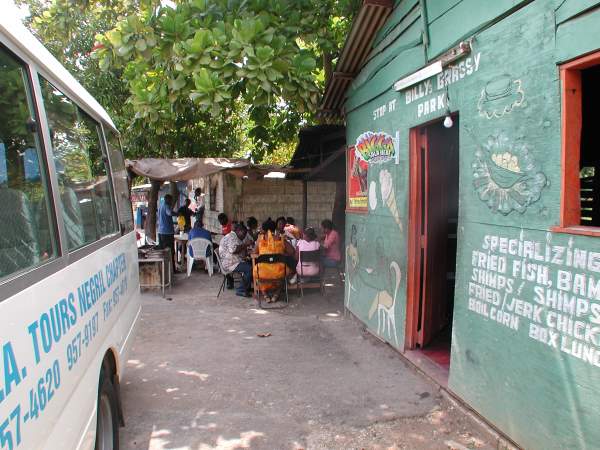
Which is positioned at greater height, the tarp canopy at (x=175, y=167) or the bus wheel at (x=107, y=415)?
the tarp canopy at (x=175, y=167)

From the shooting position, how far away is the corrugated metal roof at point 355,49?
4992 millimetres

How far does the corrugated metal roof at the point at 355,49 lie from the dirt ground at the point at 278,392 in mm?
3199

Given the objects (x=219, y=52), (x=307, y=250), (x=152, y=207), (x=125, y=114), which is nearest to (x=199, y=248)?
(x=307, y=250)

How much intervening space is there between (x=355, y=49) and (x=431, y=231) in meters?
2.50

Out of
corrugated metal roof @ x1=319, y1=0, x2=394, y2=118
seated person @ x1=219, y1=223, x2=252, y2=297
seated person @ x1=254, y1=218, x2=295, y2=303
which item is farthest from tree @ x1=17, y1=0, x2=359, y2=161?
seated person @ x1=219, y1=223, x2=252, y2=297

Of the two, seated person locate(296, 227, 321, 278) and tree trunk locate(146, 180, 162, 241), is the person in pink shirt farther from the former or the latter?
tree trunk locate(146, 180, 162, 241)

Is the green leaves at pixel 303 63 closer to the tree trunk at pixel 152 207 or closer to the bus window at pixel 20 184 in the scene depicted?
the bus window at pixel 20 184

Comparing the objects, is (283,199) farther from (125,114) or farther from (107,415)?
(107,415)

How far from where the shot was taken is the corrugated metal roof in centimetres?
499

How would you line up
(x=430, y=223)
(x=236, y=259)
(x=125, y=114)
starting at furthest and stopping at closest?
(x=125, y=114)
(x=236, y=259)
(x=430, y=223)

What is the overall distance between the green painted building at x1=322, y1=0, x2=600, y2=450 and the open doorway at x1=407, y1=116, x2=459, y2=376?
0.07ft

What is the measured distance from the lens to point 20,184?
70.1 inches

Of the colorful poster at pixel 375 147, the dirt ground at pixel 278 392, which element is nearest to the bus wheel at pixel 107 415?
the dirt ground at pixel 278 392

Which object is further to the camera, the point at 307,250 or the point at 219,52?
the point at 307,250
